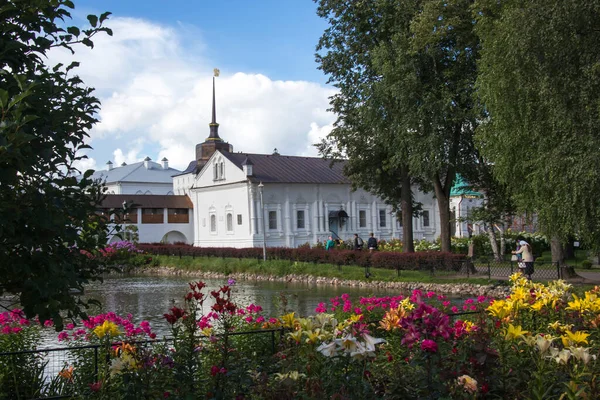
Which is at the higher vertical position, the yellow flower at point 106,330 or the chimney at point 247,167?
the chimney at point 247,167

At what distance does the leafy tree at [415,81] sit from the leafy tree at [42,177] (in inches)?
805

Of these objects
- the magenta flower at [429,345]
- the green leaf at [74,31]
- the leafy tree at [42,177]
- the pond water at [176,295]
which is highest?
the green leaf at [74,31]

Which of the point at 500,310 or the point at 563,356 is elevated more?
the point at 500,310

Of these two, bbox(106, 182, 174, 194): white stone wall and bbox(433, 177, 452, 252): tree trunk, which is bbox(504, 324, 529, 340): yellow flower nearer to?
Answer: bbox(433, 177, 452, 252): tree trunk

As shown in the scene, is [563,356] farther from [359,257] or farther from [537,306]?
[359,257]

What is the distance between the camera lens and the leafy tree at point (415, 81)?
958 inches

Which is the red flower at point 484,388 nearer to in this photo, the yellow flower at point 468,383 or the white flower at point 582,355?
the yellow flower at point 468,383

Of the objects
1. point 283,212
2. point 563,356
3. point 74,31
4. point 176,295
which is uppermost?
point 283,212

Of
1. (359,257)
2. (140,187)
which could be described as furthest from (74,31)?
(140,187)

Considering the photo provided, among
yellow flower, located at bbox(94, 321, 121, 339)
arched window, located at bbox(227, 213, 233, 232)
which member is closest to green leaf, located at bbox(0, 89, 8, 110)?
yellow flower, located at bbox(94, 321, 121, 339)

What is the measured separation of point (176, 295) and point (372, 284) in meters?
7.92

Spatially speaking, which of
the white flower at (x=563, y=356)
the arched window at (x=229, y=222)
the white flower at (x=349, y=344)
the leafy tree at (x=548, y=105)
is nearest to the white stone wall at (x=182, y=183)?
the arched window at (x=229, y=222)

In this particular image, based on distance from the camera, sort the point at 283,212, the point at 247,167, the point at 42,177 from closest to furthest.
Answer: the point at 42,177 < the point at 247,167 < the point at 283,212

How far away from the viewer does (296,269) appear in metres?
31.2
